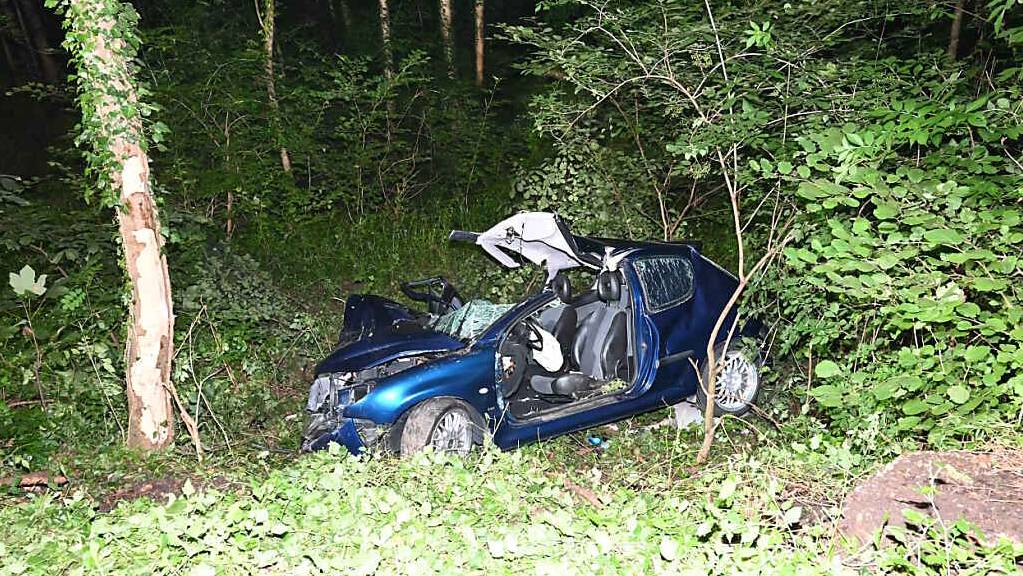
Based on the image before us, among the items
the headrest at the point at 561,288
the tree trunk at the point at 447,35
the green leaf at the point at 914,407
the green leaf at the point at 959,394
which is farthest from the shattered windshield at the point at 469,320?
the tree trunk at the point at 447,35

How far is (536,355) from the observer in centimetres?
680

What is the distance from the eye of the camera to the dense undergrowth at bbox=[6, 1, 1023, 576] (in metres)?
3.55

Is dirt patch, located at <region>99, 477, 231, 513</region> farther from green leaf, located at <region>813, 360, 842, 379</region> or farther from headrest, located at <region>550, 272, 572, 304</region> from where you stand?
green leaf, located at <region>813, 360, 842, 379</region>

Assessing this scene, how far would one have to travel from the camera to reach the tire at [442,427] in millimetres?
5641

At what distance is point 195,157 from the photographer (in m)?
10.0

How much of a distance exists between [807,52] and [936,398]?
269 cm

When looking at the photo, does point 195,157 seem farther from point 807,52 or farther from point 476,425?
point 807,52

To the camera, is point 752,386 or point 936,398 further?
point 752,386

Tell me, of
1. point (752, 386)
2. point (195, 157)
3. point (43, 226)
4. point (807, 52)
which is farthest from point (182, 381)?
point (807, 52)

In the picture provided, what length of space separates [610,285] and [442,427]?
1858 millimetres

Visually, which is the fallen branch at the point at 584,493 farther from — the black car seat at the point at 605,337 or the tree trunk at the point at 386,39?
the tree trunk at the point at 386,39

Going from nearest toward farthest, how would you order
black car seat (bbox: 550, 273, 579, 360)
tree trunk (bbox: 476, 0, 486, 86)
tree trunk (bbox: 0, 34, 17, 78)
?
black car seat (bbox: 550, 273, 579, 360)
tree trunk (bbox: 476, 0, 486, 86)
tree trunk (bbox: 0, 34, 17, 78)

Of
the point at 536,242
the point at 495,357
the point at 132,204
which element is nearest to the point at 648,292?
the point at 536,242

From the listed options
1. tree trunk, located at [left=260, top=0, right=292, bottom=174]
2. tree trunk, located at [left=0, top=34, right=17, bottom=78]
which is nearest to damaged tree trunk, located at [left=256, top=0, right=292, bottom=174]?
tree trunk, located at [left=260, top=0, right=292, bottom=174]
